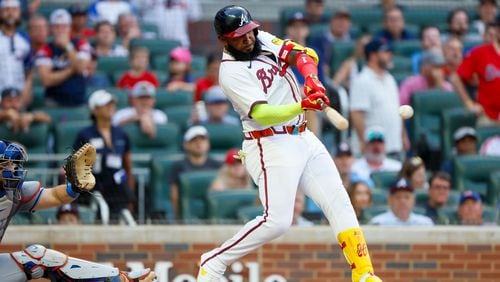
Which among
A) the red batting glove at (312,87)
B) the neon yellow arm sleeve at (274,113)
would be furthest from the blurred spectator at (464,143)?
the red batting glove at (312,87)

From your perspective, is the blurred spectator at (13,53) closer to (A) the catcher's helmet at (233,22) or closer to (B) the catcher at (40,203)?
(B) the catcher at (40,203)

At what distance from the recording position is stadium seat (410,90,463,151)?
14.3 metres

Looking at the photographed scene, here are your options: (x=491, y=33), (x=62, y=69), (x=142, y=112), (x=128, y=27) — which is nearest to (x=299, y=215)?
(x=142, y=112)

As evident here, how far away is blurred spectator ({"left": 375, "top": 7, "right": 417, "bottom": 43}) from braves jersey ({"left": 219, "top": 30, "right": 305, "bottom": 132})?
6911 millimetres

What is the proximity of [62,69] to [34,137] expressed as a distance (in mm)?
1045

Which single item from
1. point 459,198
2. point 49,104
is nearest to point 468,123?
point 459,198

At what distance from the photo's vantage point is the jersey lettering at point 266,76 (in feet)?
29.3

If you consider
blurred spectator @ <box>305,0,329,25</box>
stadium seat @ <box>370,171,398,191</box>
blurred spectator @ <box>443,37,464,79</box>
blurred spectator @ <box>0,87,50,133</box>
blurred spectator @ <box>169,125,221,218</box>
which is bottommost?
stadium seat @ <box>370,171,398,191</box>

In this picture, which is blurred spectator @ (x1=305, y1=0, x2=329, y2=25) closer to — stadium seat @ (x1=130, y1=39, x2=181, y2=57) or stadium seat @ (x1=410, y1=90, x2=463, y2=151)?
stadium seat @ (x1=130, y1=39, x2=181, y2=57)

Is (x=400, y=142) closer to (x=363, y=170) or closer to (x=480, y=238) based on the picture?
(x=363, y=170)

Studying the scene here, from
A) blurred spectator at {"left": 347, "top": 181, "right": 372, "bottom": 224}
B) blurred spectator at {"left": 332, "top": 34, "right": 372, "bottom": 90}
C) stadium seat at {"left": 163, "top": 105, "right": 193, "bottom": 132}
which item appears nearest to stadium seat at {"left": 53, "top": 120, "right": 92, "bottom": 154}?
stadium seat at {"left": 163, "top": 105, "right": 193, "bottom": 132}

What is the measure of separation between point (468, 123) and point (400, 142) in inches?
27.7

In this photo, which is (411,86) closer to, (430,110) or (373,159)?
(430,110)

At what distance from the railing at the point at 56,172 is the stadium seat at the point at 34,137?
26 centimetres
